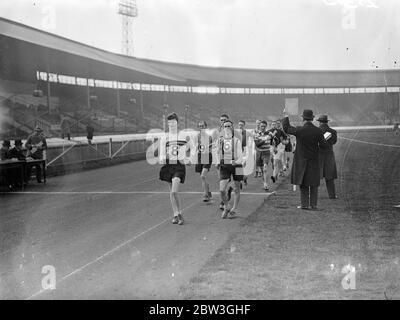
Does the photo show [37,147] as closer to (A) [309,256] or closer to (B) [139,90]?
(A) [309,256]

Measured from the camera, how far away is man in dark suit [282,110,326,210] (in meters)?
9.88

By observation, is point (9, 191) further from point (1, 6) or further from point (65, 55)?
point (65, 55)

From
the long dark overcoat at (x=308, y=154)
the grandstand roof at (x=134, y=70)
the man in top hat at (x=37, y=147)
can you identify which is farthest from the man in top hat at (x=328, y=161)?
the grandstand roof at (x=134, y=70)

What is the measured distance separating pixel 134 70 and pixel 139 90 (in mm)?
15134

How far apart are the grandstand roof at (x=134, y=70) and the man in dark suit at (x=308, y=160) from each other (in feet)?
55.7

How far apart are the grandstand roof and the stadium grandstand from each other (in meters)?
0.06

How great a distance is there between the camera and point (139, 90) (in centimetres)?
5466

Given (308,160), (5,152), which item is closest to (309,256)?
(308,160)

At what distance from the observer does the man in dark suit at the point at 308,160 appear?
9.88 meters

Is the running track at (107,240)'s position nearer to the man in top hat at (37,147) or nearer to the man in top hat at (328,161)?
the man in top hat at (328,161)

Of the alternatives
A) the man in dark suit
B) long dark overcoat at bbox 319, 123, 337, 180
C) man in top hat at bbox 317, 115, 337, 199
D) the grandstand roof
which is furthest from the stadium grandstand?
long dark overcoat at bbox 319, 123, 337, 180

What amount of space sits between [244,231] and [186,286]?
2811 millimetres

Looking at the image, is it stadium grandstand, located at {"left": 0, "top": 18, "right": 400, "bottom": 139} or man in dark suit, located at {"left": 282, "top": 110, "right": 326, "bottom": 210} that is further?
stadium grandstand, located at {"left": 0, "top": 18, "right": 400, "bottom": 139}

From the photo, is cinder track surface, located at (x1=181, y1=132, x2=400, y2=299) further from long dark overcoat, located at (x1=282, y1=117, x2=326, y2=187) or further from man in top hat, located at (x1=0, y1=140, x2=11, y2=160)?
man in top hat, located at (x1=0, y1=140, x2=11, y2=160)
